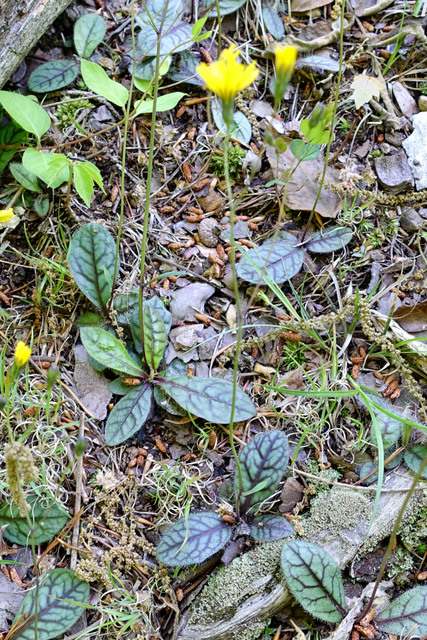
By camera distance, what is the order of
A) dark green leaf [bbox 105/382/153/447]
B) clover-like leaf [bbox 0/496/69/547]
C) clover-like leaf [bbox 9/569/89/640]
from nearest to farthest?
clover-like leaf [bbox 9/569/89/640] → clover-like leaf [bbox 0/496/69/547] → dark green leaf [bbox 105/382/153/447]

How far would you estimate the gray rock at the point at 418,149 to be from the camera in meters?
2.59

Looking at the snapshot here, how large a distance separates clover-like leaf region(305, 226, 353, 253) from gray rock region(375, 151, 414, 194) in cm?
32

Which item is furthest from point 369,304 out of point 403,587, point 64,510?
point 64,510

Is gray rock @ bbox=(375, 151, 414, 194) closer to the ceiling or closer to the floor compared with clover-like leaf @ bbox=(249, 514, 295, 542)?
closer to the ceiling

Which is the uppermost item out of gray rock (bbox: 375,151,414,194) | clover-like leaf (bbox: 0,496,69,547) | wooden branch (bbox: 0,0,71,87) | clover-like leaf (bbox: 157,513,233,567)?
wooden branch (bbox: 0,0,71,87)

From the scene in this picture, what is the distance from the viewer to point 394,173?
260 centimetres

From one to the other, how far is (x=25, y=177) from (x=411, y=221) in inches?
66.4

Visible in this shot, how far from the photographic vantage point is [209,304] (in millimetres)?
2455

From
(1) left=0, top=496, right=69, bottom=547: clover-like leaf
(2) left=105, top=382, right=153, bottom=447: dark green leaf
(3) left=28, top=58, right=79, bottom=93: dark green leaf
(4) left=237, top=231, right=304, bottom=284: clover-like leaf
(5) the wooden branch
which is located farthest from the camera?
(3) left=28, top=58, right=79, bottom=93: dark green leaf

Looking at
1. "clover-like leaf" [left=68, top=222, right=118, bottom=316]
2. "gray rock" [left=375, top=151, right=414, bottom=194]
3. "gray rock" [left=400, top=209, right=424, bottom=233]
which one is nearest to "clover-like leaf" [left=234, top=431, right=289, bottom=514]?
"clover-like leaf" [left=68, top=222, right=118, bottom=316]

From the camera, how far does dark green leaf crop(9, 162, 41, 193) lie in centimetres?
242

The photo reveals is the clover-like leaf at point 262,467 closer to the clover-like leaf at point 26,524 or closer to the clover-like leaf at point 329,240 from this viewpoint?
the clover-like leaf at point 26,524

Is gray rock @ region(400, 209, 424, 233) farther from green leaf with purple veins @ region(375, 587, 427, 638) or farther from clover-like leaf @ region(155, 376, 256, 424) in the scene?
green leaf with purple veins @ region(375, 587, 427, 638)

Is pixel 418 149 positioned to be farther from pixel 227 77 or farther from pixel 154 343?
pixel 227 77
